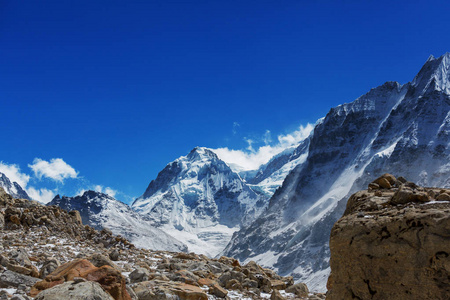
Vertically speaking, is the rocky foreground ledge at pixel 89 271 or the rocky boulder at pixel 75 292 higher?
the rocky foreground ledge at pixel 89 271

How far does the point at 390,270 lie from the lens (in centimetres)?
931

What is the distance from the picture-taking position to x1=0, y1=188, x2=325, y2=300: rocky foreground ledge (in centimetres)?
1129

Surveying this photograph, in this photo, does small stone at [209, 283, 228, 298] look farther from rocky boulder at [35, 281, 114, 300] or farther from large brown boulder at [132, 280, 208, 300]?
rocky boulder at [35, 281, 114, 300]

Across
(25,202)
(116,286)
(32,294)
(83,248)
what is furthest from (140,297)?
(25,202)

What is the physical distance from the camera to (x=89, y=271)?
465 inches

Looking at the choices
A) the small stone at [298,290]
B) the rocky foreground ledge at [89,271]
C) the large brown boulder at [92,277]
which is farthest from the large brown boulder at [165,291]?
the small stone at [298,290]

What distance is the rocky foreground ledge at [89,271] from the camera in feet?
37.0

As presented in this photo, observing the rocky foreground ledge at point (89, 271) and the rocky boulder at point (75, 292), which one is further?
the rocky foreground ledge at point (89, 271)

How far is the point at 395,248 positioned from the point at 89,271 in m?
8.96

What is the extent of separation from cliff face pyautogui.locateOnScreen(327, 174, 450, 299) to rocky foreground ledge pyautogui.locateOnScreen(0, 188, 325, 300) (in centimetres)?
635

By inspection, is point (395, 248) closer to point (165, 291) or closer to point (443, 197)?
point (443, 197)

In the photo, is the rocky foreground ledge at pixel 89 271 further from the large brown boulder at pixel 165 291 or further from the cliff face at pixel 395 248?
the cliff face at pixel 395 248

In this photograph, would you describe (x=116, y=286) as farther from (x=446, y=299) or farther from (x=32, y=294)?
(x=446, y=299)

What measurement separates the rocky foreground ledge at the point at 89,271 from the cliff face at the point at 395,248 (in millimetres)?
6348
